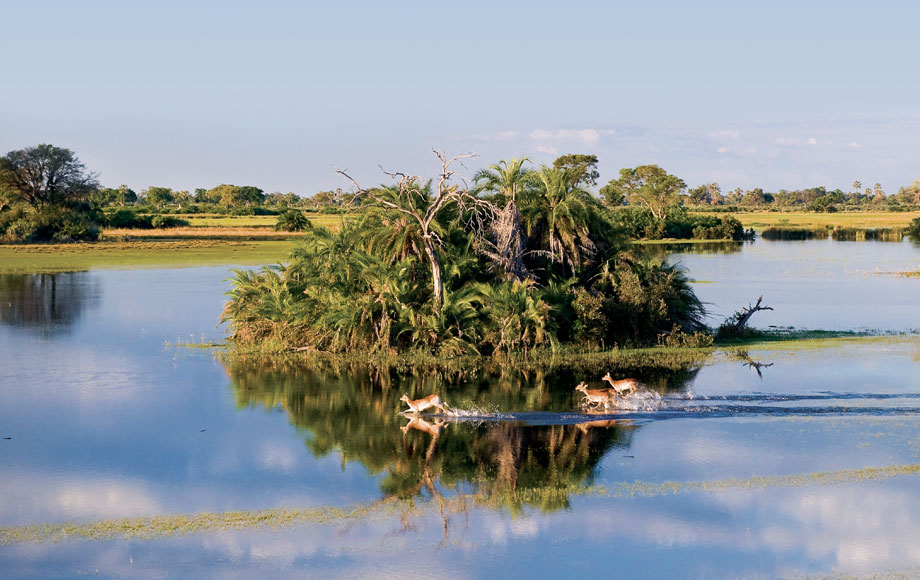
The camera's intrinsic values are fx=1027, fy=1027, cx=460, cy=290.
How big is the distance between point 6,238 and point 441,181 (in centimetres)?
5718

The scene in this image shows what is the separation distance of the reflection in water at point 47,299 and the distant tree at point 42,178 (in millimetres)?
37793

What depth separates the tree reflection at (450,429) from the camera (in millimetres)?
14617

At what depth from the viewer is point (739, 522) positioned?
12.9 meters

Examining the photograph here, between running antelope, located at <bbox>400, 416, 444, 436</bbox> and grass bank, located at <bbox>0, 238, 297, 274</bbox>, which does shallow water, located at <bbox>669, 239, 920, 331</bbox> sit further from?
grass bank, located at <bbox>0, 238, 297, 274</bbox>

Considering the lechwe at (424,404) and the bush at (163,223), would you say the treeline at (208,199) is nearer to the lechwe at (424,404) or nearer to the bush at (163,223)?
the bush at (163,223)

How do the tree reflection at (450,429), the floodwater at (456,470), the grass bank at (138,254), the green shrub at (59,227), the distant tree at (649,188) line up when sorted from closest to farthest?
the floodwater at (456,470), the tree reflection at (450,429), the grass bank at (138,254), the green shrub at (59,227), the distant tree at (649,188)

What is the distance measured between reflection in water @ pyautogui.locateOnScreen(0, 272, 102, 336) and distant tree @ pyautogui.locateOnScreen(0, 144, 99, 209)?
3779 centimetres

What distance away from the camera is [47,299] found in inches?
1558

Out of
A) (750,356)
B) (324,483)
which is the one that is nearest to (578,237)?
(750,356)

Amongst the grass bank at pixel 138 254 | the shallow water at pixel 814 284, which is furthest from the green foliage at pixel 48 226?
the shallow water at pixel 814 284

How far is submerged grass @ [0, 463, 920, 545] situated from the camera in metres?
12.5

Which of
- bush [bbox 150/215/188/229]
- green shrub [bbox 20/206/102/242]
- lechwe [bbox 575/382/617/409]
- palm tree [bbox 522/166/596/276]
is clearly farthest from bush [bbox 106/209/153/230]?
lechwe [bbox 575/382/617/409]

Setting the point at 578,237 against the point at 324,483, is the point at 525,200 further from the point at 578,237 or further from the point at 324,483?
the point at 324,483

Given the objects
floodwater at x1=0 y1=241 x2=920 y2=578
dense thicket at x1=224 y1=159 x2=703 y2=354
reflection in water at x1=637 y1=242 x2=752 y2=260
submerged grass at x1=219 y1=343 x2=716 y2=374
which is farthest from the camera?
reflection in water at x1=637 y1=242 x2=752 y2=260
